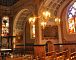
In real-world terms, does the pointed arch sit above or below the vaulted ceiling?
below

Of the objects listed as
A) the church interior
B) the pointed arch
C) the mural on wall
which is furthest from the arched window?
the pointed arch

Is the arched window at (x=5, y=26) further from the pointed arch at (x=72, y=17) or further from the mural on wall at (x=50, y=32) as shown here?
the pointed arch at (x=72, y=17)

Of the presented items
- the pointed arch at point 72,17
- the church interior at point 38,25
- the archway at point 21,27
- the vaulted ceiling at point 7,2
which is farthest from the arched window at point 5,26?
the pointed arch at point 72,17

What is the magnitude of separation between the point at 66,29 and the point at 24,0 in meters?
5.48

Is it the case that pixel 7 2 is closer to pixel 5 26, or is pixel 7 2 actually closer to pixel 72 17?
pixel 5 26

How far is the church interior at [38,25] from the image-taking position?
50.4 feet

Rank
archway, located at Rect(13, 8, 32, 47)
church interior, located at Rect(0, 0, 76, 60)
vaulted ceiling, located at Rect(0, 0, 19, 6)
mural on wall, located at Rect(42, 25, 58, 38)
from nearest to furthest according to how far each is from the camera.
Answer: church interior, located at Rect(0, 0, 76, 60) < mural on wall, located at Rect(42, 25, 58, 38) < archway, located at Rect(13, 8, 32, 47) < vaulted ceiling, located at Rect(0, 0, 19, 6)

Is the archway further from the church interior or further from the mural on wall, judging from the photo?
the mural on wall

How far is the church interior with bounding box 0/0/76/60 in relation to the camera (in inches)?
605

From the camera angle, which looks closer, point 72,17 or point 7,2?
point 72,17

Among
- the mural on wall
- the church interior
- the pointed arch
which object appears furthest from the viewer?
the pointed arch

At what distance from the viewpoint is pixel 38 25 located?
15.1 metres

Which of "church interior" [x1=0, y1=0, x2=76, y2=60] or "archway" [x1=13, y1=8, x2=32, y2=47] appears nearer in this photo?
"church interior" [x1=0, y1=0, x2=76, y2=60]

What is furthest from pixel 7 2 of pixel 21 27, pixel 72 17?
pixel 72 17
